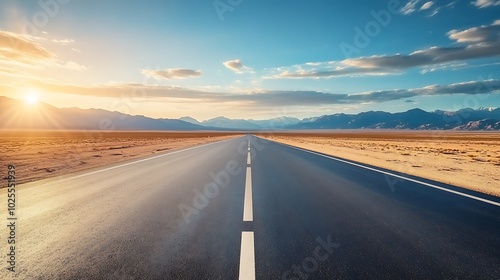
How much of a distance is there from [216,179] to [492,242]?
23.4ft

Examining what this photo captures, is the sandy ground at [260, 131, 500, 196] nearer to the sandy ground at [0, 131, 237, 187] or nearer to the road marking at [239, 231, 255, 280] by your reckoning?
the road marking at [239, 231, 255, 280]

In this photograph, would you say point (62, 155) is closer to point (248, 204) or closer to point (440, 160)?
point (248, 204)

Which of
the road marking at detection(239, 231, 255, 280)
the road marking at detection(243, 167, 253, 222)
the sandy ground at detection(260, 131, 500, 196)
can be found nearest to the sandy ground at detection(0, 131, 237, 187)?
the road marking at detection(243, 167, 253, 222)

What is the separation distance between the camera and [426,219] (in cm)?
521

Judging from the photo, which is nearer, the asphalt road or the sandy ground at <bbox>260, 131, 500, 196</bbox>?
the asphalt road

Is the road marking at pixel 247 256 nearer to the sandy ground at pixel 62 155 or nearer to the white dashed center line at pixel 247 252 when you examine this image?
the white dashed center line at pixel 247 252

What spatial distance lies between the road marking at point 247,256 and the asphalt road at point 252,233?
0.01m

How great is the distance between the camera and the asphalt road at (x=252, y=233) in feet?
10.5

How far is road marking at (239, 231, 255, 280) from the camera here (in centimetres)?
305

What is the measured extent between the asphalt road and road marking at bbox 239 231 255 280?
0.05ft

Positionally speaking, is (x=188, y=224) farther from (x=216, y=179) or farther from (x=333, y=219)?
(x=216, y=179)

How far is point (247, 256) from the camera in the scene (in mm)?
3516

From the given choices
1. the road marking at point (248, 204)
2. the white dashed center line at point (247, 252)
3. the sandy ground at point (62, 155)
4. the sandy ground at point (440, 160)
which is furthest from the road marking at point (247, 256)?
the sandy ground at point (62, 155)

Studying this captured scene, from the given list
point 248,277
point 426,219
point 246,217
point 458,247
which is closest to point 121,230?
point 246,217
